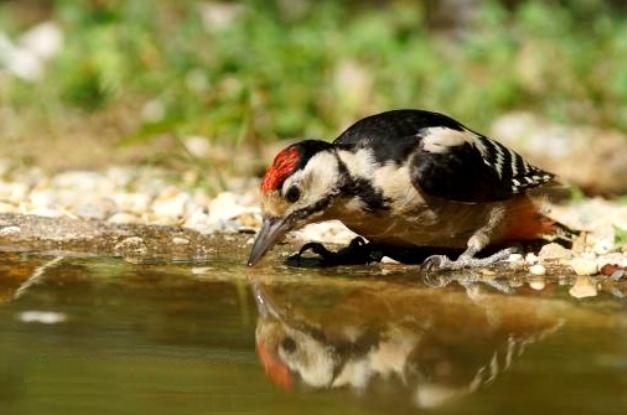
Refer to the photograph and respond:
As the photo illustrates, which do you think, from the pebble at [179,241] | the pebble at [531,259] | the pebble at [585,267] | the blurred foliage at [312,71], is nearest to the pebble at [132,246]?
the pebble at [179,241]

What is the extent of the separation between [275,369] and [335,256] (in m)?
1.88

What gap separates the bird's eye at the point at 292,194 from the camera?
15.4 ft

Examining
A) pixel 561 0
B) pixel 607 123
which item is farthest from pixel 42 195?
pixel 561 0

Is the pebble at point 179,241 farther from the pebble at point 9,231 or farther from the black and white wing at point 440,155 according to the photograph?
the black and white wing at point 440,155

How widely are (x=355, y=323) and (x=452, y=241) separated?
1.54 metres

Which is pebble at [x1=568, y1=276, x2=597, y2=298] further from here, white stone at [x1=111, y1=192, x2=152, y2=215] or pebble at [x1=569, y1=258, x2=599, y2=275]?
white stone at [x1=111, y1=192, x2=152, y2=215]

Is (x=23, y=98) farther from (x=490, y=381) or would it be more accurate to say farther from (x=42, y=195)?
(x=490, y=381)

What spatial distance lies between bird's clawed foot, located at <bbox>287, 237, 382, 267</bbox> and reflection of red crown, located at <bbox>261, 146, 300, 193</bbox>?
1.40 feet

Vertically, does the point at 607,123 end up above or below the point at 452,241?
above

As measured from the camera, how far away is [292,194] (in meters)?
4.71

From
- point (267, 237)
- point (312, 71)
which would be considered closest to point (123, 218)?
point (267, 237)

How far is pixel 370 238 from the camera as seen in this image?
5.10 meters

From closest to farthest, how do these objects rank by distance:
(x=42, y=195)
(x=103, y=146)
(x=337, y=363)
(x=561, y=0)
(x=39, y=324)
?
(x=337, y=363) < (x=39, y=324) < (x=42, y=195) < (x=103, y=146) < (x=561, y=0)

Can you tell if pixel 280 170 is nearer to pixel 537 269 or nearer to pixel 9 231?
pixel 537 269
